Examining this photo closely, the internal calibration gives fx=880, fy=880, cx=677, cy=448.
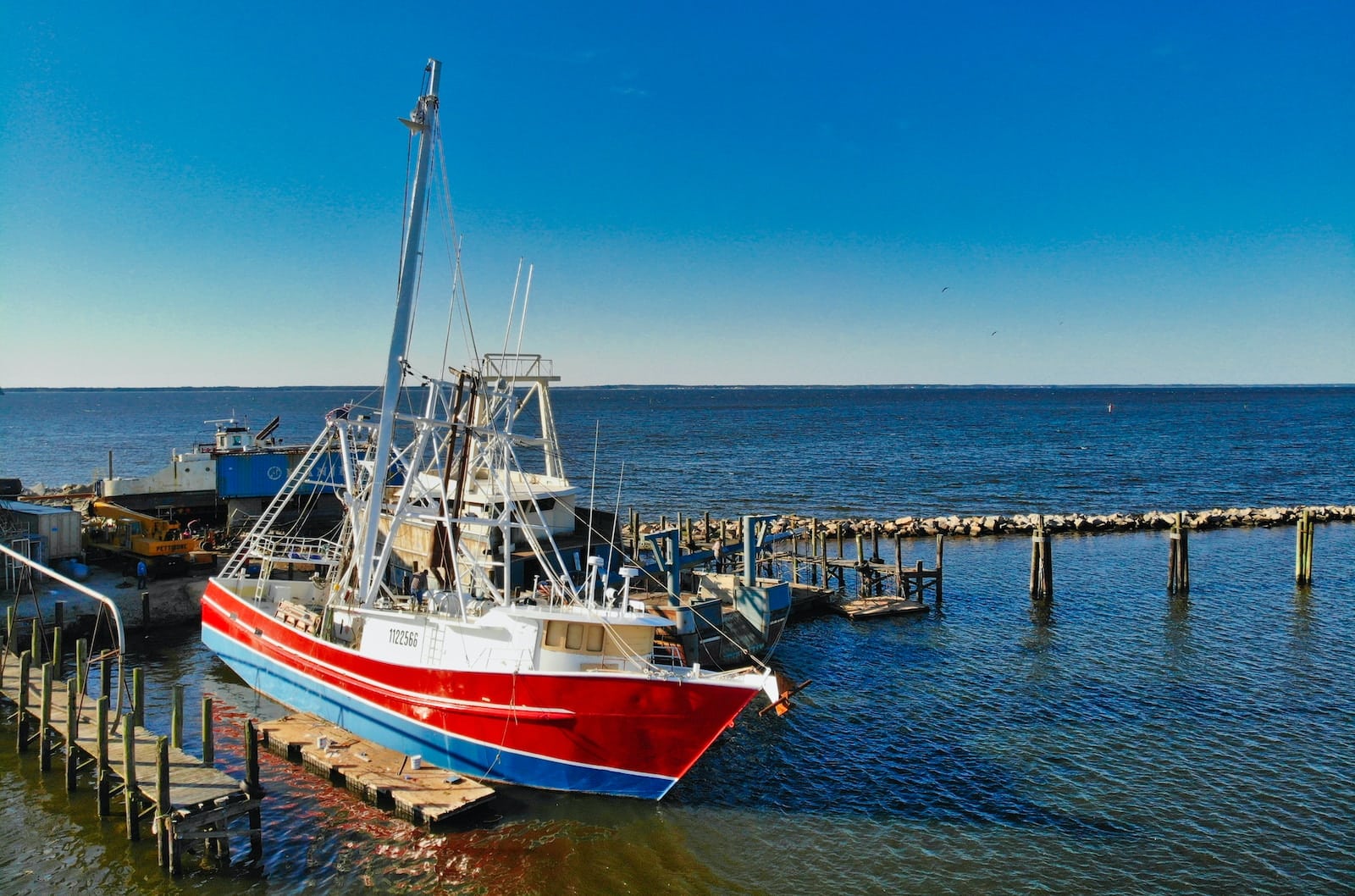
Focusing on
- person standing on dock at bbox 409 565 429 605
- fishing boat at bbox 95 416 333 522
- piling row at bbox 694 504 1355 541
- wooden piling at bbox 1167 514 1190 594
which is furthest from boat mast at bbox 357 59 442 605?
wooden piling at bbox 1167 514 1190 594

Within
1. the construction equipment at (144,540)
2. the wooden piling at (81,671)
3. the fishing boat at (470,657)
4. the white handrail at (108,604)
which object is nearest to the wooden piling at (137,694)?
the white handrail at (108,604)

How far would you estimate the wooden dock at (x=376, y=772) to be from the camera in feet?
62.3

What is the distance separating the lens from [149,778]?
18.1 m

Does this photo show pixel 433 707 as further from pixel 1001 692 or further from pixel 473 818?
pixel 1001 692

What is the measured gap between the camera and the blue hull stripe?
20125 millimetres

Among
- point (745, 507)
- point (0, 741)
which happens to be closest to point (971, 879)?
point (0, 741)

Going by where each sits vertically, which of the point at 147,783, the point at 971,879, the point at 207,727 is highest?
the point at 207,727

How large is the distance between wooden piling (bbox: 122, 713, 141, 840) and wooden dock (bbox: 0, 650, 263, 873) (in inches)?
0.7

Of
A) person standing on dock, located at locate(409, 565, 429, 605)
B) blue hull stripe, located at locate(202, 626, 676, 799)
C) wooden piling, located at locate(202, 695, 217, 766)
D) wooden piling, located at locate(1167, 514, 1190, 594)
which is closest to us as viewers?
wooden piling, located at locate(202, 695, 217, 766)

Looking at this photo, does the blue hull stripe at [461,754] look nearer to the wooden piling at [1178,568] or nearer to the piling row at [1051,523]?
the wooden piling at [1178,568]

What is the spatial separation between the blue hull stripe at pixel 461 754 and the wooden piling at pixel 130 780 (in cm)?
560

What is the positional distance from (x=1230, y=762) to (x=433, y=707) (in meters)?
19.9

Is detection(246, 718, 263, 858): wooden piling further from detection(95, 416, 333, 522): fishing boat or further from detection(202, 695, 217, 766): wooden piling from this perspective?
detection(95, 416, 333, 522): fishing boat

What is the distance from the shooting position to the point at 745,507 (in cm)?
6719
